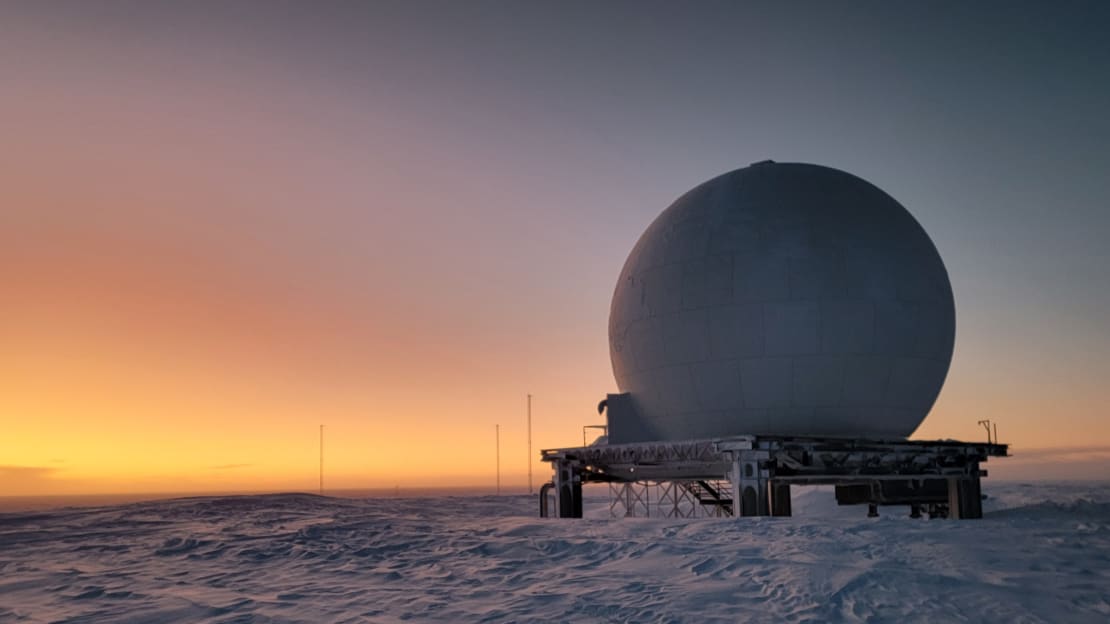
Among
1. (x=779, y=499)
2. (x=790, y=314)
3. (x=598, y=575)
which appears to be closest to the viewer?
(x=598, y=575)

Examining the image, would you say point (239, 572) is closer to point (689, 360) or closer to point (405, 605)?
point (405, 605)

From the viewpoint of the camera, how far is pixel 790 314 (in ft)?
85.7

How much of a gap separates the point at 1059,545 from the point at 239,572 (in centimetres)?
1437

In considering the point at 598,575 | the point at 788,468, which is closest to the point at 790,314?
the point at 788,468

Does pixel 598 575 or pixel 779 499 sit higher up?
pixel 598 575

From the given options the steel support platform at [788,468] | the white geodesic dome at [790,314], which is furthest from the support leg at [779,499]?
the white geodesic dome at [790,314]

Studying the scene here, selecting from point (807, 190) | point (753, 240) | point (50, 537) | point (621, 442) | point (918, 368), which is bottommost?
point (50, 537)

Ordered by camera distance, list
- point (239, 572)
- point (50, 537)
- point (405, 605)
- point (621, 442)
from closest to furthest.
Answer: point (405, 605)
point (239, 572)
point (50, 537)
point (621, 442)

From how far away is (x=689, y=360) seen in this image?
90.6 ft

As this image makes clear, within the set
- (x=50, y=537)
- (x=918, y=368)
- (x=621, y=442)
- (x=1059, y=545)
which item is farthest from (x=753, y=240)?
(x=50, y=537)

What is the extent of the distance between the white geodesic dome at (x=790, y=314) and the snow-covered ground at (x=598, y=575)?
26.8ft

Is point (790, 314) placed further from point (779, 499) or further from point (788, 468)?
point (779, 499)

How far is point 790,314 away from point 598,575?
15.4m

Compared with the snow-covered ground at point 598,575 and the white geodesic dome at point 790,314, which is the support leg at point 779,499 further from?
the snow-covered ground at point 598,575
